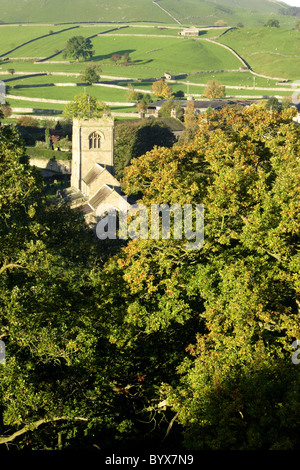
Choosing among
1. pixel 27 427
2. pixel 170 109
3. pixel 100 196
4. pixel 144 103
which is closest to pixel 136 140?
pixel 100 196

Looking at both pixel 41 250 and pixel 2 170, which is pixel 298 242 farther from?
pixel 2 170

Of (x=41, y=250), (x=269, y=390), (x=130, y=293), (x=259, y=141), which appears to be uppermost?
(x=259, y=141)

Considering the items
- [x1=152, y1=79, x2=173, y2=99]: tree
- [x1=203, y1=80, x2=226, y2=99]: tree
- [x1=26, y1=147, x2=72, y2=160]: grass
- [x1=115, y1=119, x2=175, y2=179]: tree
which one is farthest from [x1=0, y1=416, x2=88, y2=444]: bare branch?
[x1=203, y1=80, x2=226, y2=99]: tree

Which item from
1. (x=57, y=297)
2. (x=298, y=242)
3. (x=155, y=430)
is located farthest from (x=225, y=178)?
(x=155, y=430)

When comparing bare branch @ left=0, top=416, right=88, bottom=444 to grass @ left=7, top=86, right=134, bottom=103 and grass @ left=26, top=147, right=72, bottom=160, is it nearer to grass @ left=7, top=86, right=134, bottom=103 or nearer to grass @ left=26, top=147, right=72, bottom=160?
grass @ left=26, top=147, right=72, bottom=160

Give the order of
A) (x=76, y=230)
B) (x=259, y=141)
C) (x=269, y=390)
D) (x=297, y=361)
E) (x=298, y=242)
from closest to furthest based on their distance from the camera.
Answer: (x=269, y=390), (x=297, y=361), (x=298, y=242), (x=259, y=141), (x=76, y=230)

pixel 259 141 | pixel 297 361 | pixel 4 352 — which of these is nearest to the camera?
pixel 297 361

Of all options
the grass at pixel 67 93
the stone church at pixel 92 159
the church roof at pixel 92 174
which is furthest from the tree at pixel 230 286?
the grass at pixel 67 93
